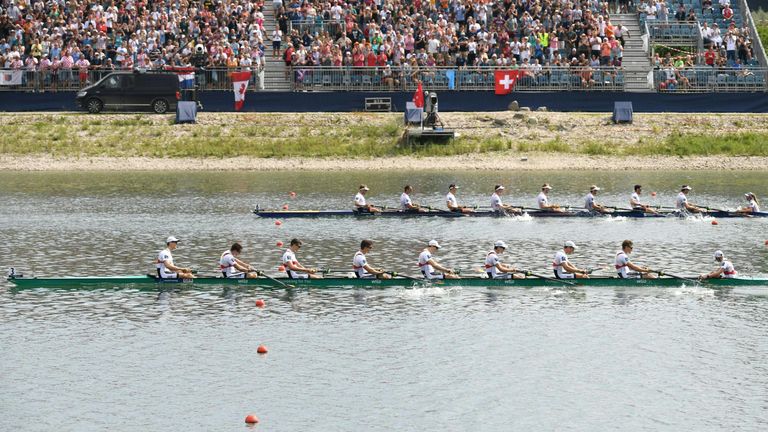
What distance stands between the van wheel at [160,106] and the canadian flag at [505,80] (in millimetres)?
17600

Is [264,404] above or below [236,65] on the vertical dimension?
below

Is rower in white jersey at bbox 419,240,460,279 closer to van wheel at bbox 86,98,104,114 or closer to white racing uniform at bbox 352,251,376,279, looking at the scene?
white racing uniform at bbox 352,251,376,279

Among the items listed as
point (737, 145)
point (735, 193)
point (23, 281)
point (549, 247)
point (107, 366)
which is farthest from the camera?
point (737, 145)

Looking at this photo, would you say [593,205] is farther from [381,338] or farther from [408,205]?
[381,338]

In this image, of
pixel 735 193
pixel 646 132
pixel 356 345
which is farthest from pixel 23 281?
pixel 646 132

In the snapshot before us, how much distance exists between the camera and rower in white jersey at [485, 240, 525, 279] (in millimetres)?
37688

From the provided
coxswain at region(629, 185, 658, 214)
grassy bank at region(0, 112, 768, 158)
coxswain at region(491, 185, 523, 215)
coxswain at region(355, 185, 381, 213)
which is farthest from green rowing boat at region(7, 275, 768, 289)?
grassy bank at region(0, 112, 768, 158)

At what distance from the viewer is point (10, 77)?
2616 inches

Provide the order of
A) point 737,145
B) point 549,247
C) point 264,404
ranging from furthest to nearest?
1. point 737,145
2. point 549,247
3. point 264,404

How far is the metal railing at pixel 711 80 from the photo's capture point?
6700 centimetres

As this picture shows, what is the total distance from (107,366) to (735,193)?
3545cm

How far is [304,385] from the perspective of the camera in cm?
2820

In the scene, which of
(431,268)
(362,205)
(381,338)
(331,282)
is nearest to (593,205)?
(362,205)

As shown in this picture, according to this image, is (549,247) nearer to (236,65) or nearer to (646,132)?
(646,132)
